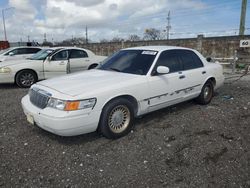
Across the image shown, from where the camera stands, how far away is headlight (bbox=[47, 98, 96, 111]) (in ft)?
10.7

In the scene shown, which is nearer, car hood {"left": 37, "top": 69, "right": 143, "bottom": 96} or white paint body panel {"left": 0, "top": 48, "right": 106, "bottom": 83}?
car hood {"left": 37, "top": 69, "right": 143, "bottom": 96}

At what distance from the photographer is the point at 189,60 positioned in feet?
17.1

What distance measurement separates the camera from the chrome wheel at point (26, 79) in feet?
26.7

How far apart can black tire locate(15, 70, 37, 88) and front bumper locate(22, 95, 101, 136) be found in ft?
16.9

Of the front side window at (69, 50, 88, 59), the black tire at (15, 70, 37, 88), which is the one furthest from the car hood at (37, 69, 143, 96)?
the front side window at (69, 50, 88, 59)

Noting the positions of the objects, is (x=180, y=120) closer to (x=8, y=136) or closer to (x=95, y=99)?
(x=95, y=99)

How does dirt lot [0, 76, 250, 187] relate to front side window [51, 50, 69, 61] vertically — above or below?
below

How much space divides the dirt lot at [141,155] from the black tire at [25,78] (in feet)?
11.4

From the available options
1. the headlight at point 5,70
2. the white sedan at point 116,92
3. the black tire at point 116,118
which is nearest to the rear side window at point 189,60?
the white sedan at point 116,92

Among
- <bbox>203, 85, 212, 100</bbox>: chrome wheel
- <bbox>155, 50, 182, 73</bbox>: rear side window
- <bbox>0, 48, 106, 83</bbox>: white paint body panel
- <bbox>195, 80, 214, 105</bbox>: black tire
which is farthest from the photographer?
<bbox>0, 48, 106, 83</bbox>: white paint body panel

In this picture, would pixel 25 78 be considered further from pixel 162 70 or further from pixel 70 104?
pixel 162 70

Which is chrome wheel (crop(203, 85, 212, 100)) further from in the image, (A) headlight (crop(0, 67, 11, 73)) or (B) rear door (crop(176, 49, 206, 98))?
(A) headlight (crop(0, 67, 11, 73))

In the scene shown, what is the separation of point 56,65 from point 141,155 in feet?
20.9

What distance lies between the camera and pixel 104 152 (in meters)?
3.43
